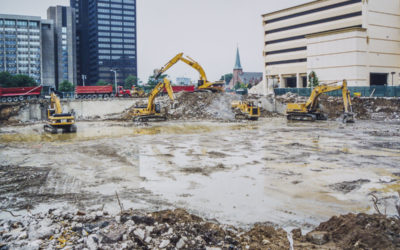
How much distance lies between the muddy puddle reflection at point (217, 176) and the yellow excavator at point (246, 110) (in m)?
15.1

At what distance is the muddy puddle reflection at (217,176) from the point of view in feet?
30.0

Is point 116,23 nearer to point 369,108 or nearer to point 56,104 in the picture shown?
point 369,108

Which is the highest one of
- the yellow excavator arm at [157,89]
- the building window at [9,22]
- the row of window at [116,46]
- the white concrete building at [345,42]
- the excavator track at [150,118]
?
the building window at [9,22]

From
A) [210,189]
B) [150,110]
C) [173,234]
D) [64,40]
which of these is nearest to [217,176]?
[210,189]

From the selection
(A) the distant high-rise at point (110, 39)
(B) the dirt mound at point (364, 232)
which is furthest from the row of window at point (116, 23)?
(B) the dirt mound at point (364, 232)

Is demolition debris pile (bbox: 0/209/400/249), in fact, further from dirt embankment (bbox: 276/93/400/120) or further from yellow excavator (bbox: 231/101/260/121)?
dirt embankment (bbox: 276/93/400/120)

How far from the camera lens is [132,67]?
155 metres

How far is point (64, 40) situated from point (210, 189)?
510ft

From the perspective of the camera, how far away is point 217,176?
40.3ft

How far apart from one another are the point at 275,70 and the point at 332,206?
77.2 m

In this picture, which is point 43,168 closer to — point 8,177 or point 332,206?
point 8,177

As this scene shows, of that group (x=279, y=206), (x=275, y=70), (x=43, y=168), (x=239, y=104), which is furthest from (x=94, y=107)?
(x=275, y=70)

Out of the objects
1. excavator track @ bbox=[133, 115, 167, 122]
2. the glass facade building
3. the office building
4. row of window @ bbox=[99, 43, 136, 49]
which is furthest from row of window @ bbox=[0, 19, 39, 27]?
excavator track @ bbox=[133, 115, 167, 122]

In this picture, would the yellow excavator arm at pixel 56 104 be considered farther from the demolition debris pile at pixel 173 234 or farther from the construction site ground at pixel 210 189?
the demolition debris pile at pixel 173 234
